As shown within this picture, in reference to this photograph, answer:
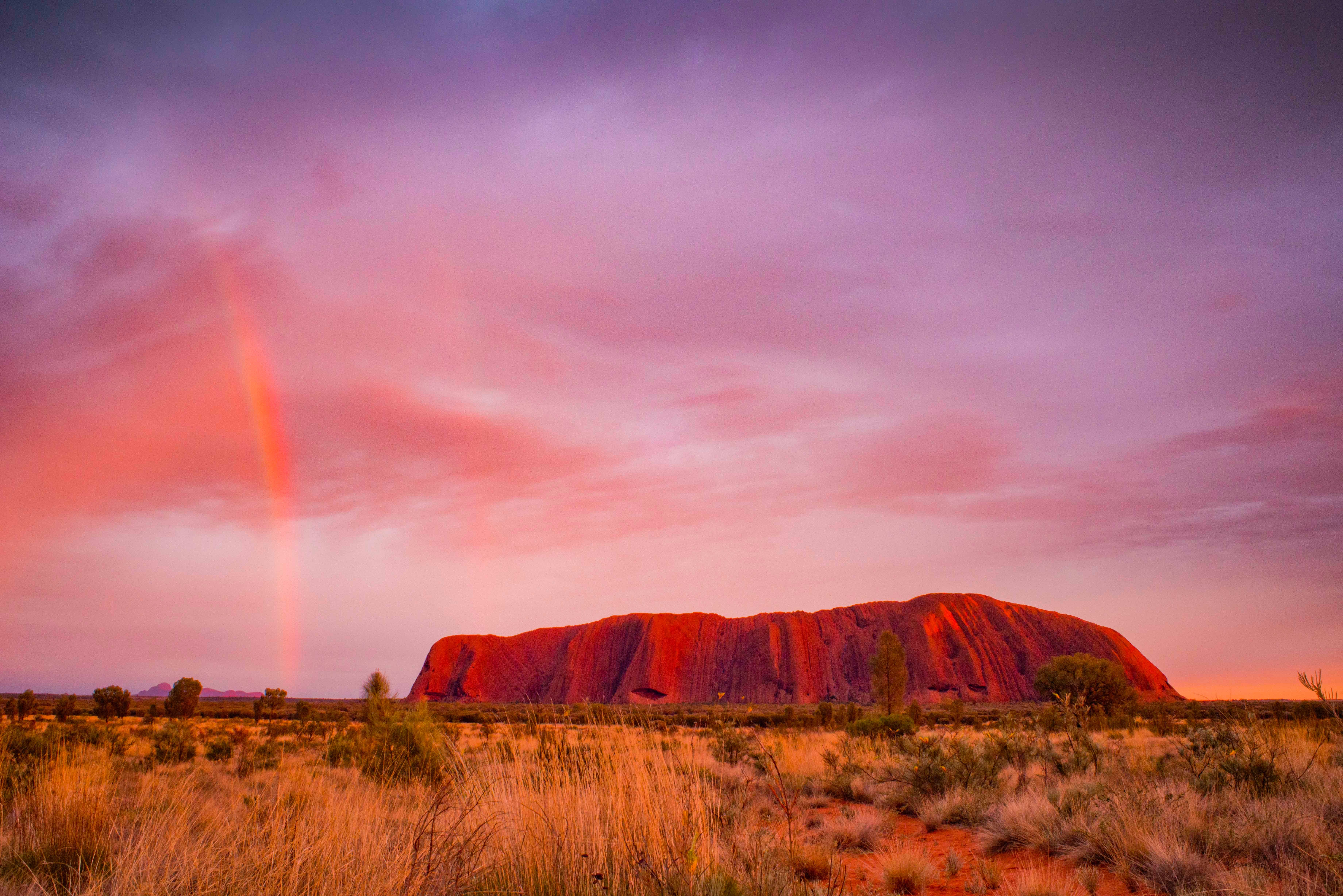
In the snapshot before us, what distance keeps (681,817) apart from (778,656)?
98.0 metres

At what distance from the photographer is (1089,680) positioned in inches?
1683

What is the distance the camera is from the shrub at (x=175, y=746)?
15812 mm

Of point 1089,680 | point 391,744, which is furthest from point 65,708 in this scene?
point 1089,680

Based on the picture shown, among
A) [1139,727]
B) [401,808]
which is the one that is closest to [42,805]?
[401,808]

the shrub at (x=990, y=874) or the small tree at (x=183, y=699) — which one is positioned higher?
the shrub at (x=990, y=874)

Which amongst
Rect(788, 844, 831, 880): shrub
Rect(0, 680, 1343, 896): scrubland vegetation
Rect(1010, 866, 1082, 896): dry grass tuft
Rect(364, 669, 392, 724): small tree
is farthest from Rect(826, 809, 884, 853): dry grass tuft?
Rect(364, 669, 392, 724): small tree

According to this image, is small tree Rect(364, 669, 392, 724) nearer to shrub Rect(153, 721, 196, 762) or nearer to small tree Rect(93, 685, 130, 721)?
shrub Rect(153, 721, 196, 762)

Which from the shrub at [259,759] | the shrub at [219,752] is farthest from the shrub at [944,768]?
the shrub at [219,752]

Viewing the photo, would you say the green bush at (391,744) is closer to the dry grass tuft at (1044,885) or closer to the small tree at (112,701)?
the dry grass tuft at (1044,885)

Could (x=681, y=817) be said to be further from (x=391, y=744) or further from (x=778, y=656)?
(x=778, y=656)

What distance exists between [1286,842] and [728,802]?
451 centimetres

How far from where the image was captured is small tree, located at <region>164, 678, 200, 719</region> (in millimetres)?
45281

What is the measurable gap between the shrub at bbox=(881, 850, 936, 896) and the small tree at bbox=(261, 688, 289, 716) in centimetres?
5179

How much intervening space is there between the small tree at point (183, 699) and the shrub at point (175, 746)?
31.7m
